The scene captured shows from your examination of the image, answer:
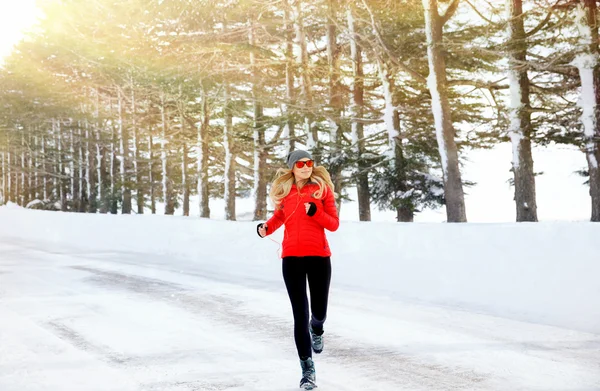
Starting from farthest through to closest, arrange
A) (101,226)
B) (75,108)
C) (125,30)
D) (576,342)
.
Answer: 1. (75,108)
2. (125,30)
3. (101,226)
4. (576,342)

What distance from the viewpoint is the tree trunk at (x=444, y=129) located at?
15180mm

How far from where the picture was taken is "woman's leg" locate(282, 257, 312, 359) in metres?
4.46

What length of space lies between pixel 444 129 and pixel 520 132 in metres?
1.82

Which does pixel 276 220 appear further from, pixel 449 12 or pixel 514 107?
pixel 449 12

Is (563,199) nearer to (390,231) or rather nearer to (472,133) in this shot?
(472,133)

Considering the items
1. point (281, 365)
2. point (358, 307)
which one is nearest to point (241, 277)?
point (358, 307)

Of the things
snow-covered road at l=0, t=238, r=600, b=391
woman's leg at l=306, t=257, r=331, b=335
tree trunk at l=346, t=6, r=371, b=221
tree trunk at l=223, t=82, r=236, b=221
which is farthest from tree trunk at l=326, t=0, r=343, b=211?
woman's leg at l=306, t=257, r=331, b=335

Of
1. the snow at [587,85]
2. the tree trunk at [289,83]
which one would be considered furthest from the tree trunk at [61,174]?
the snow at [587,85]

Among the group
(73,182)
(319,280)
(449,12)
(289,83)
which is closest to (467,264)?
(319,280)

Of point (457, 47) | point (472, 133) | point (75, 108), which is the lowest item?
point (472, 133)

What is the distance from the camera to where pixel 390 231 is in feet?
33.4

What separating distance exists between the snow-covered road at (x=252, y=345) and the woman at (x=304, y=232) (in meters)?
0.51

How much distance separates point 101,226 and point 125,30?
28.4 feet

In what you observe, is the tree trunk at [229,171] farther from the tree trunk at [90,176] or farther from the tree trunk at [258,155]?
the tree trunk at [90,176]
